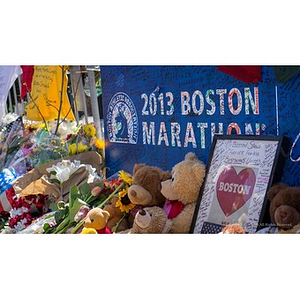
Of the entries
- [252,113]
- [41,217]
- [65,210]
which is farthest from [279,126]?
[41,217]

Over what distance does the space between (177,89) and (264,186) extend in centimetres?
96

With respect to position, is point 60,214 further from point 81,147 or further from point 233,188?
point 233,188

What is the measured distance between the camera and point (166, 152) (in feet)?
12.6

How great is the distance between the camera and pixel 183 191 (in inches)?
129

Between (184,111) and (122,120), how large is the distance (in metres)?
0.73

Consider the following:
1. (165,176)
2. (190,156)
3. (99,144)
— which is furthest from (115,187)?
(99,144)

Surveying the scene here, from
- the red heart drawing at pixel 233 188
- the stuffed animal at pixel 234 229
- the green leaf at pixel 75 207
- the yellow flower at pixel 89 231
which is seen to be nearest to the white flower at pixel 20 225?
the green leaf at pixel 75 207

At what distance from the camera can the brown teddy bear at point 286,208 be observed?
282cm

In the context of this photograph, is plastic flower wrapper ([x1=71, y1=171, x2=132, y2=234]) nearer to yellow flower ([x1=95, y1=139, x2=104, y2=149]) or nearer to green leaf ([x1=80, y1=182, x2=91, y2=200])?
green leaf ([x1=80, y1=182, x2=91, y2=200])

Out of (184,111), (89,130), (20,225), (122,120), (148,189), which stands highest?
(184,111)

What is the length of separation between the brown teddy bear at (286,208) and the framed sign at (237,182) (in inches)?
3.6

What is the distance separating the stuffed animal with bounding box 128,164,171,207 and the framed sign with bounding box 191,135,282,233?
0.78ft

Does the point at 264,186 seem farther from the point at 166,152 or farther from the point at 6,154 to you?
the point at 6,154

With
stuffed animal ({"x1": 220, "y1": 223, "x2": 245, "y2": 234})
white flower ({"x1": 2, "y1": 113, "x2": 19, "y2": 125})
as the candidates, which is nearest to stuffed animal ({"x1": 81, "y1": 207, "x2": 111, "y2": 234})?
stuffed animal ({"x1": 220, "y1": 223, "x2": 245, "y2": 234})
